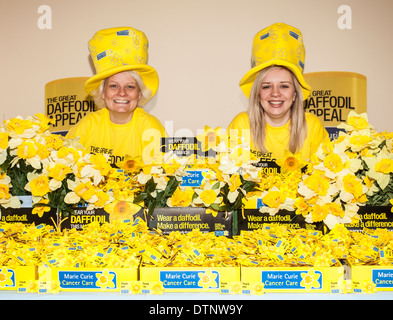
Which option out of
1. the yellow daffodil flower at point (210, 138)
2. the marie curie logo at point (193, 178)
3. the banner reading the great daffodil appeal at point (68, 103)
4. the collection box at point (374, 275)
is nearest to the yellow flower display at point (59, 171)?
the marie curie logo at point (193, 178)

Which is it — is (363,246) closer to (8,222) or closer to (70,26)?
(8,222)

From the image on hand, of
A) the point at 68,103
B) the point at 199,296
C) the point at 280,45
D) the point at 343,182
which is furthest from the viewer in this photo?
the point at 68,103

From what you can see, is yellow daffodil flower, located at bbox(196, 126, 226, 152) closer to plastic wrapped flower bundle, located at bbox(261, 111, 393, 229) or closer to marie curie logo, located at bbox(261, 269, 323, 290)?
plastic wrapped flower bundle, located at bbox(261, 111, 393, 229)

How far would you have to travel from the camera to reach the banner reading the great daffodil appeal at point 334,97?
127 inches

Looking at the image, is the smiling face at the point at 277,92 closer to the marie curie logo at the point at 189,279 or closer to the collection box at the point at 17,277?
the marie curie logo at the point at 189,279

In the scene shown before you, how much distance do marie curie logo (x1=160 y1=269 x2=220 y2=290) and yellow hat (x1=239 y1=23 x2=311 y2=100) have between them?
1622mm

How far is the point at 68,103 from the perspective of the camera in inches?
132

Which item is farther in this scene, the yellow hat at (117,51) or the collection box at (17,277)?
the yellow hat at (117,51)

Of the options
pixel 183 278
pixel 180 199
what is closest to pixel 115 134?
pixel 180 199

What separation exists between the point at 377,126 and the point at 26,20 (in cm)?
301

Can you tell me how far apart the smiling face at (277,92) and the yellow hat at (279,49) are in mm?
63

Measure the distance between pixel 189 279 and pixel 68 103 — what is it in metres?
2.45

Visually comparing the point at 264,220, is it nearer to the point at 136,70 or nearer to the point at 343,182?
the point at 343,182

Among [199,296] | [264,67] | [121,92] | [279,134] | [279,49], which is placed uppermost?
[279,49]
